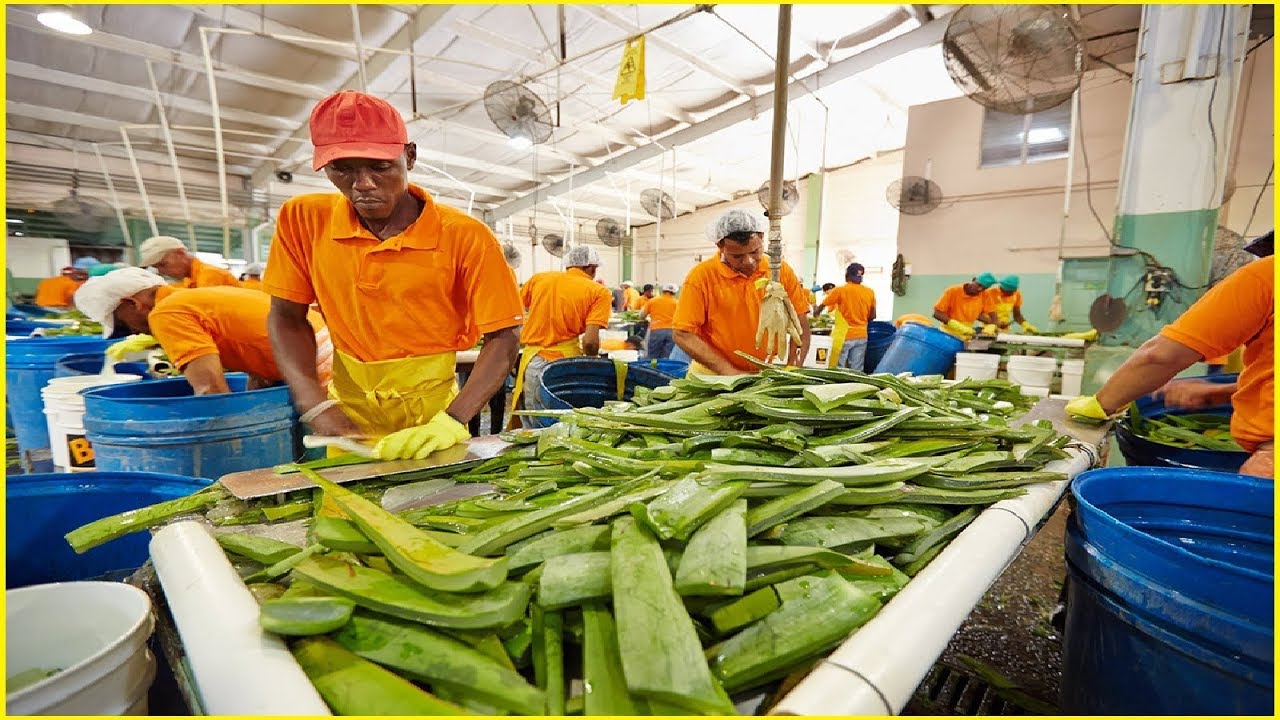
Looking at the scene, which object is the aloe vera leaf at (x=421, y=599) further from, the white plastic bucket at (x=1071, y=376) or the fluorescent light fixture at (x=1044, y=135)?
the fluorescent light fixture at (x=1044, y=135)

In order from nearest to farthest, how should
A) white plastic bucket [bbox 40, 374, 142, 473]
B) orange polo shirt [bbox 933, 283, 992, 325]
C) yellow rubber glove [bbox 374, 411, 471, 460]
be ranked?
yellow rubber glove [bbox 374, 411, 471, 460]
white plastic bucket [bbox 40, 374, 142, 473]
orange polo shirt [bbox 933, 283, 992, 325]

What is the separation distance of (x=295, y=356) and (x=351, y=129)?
1025 mm

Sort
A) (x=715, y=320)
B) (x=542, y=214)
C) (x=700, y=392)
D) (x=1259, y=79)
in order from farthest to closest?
1. (x=542, y=214)
2. (x=1259, y=79)
3. (x=715, y=320)
4. (x=700, y=392)

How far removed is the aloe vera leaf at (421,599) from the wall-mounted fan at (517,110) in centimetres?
640

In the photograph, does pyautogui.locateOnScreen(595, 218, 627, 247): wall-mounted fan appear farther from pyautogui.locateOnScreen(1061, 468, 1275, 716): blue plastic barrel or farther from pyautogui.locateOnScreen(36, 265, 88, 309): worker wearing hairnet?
pyautogui.locateOnScreen(1061, 468, 1275, 716): blue plastic barrel

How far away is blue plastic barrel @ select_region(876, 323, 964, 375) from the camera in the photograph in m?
4.00

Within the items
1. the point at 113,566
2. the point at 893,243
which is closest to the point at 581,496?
the point at 113,566

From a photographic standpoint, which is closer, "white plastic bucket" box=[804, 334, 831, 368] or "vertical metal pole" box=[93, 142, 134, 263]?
"white plastic bucket" box=[804, 334, 831, 368]

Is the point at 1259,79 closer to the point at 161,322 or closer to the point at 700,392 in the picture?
the point at 700,392

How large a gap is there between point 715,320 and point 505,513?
250 cm

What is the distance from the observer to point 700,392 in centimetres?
190

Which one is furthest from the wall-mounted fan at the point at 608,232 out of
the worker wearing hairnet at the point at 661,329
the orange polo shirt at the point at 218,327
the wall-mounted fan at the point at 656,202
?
the orange polo shirt at the point at 218,327

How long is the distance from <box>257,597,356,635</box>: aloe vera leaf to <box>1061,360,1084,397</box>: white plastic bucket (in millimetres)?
6144

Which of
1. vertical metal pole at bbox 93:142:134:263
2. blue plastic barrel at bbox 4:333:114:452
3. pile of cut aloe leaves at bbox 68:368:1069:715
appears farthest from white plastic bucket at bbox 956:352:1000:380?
vertical metal pole at bbox 93:142:134:263
